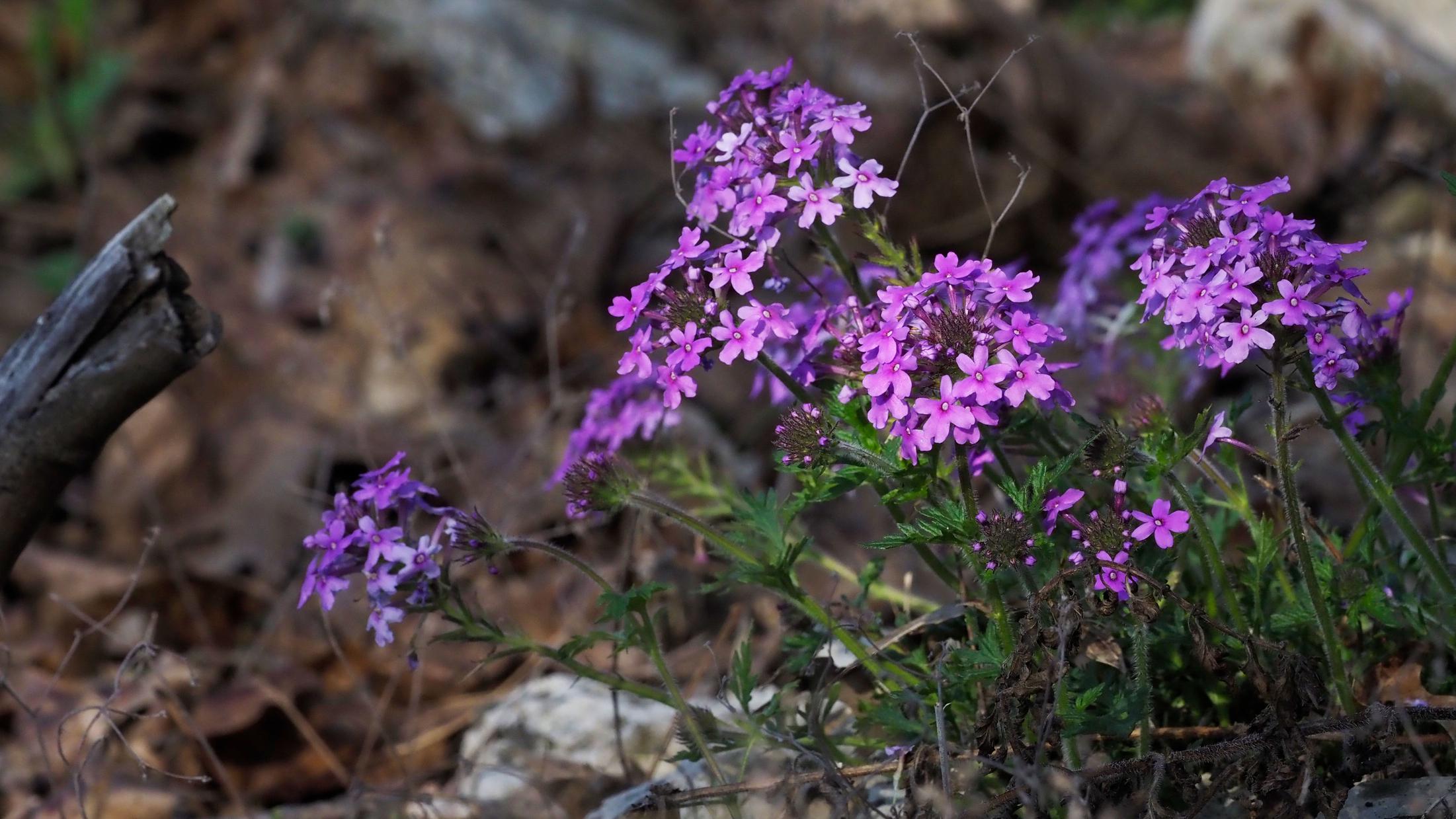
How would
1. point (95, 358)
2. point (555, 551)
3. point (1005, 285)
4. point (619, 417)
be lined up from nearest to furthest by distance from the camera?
point (1005, 285), point (555, 551), point (95, 358), point (619, 417)

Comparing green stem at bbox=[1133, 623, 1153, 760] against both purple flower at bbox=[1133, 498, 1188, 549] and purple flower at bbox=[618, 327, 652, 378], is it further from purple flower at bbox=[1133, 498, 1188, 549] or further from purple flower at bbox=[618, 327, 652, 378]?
purple flower at bbox=[618, 327, 652, 378]

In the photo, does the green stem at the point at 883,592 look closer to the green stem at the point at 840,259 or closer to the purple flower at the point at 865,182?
the green stem at the point at 840,259

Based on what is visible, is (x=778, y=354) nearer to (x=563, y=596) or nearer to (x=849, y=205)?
(x=849, y=205)

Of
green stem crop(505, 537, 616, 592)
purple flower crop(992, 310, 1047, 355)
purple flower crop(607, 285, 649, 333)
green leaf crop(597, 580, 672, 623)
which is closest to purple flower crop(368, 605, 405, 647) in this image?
green stem crop(505, 537, 616, 592)

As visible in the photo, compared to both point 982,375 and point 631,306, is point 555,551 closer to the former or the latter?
point 631,306

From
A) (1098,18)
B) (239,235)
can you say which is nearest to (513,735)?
(239,235)

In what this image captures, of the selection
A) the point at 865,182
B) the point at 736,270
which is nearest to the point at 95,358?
the point at 736,270

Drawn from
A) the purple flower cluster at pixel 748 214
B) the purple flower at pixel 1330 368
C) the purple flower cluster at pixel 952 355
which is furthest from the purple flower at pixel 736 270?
the purple flower at pixel 1330 368
